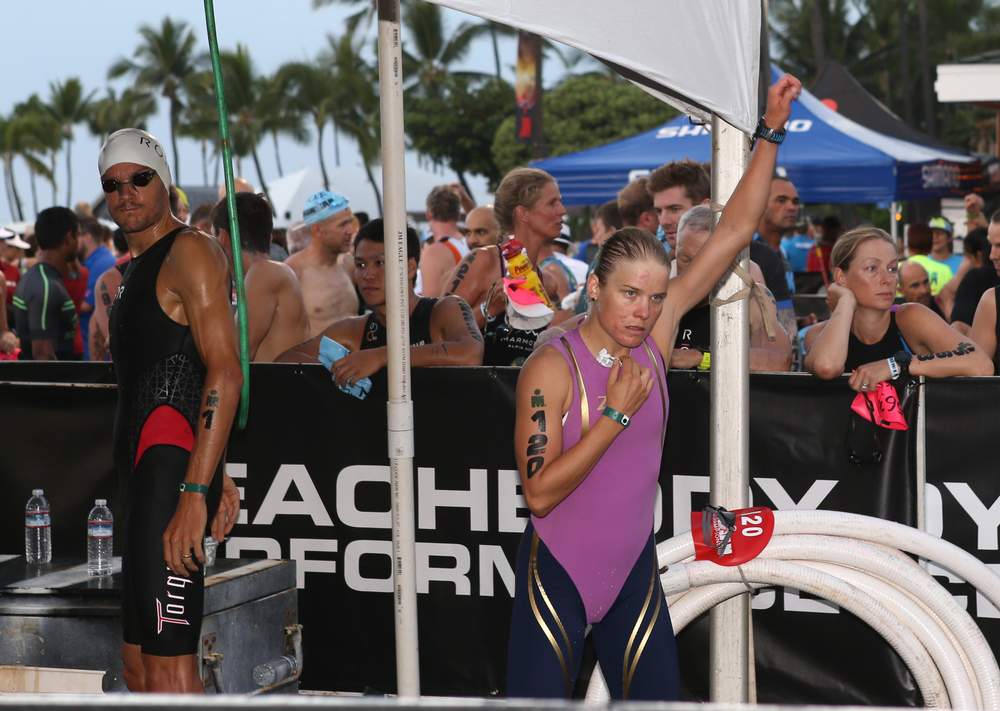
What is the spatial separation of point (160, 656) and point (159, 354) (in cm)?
98

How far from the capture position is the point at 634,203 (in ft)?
26.5

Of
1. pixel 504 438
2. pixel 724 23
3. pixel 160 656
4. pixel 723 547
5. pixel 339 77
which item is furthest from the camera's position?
pixel 339 77

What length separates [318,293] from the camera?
313 inches

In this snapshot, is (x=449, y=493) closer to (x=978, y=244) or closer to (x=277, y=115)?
(x=978, y=244)

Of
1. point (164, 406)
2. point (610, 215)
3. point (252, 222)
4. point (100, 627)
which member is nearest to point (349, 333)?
point (252, 222)

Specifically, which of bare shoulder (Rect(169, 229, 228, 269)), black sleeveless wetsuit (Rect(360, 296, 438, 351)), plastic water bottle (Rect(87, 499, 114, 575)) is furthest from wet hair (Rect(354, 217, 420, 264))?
bare shoulder (Rect(169, 229, 228, 269))

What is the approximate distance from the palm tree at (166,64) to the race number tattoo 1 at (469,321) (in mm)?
92313

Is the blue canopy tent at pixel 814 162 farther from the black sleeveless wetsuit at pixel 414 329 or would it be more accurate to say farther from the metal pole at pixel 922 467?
the metal pole at pixel 922 467

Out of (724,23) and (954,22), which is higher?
(954,22)

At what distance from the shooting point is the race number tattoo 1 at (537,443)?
364 centimetres

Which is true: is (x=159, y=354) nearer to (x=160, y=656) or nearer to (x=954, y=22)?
(x=160, y=656)

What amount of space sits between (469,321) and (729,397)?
1.94 meters

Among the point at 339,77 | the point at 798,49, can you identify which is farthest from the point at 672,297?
the point at 339,77

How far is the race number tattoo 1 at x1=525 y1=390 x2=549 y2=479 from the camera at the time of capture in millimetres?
3637
